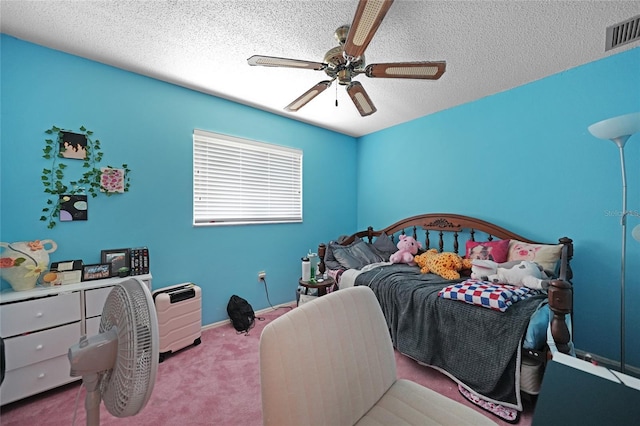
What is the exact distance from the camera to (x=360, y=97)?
6.04 ft

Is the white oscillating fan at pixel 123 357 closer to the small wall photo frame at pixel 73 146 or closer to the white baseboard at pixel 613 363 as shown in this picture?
the small wall photo frame at pixel 73 146

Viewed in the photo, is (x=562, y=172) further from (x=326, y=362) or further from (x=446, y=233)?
(x=326, y=362)

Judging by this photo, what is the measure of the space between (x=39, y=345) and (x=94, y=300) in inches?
13.1

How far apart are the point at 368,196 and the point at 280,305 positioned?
6.60 feet

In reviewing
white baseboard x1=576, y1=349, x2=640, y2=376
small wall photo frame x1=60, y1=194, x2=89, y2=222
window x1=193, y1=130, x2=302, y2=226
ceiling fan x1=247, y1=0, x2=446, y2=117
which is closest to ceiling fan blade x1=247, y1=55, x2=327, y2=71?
ceiling fan x1=247, y1=0, x2=446, y2=117

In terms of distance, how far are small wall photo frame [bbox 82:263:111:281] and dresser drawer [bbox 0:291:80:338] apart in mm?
225

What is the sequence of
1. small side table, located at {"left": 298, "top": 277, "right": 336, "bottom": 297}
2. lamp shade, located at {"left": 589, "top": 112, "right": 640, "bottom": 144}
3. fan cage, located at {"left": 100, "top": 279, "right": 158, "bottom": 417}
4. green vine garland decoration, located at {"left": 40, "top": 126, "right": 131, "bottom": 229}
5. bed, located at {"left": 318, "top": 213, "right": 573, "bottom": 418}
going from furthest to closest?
small side table, located at {"left": 298, "top": 277, "right": 336, "bottom": 297} → green vine garland decoration, located at {"left": 40, "top": 126, "right": 131, "bottom": 229} → lamp shade, located at {"left": 589, "top": 112, "right": 640, "bottom": 144} → bed, located at {"left": 318, "top": 213, "right": 573, "bottom": 418} → fan cage, located at {"left": 100, "top": 279, "right": 158, "bottom": 417}

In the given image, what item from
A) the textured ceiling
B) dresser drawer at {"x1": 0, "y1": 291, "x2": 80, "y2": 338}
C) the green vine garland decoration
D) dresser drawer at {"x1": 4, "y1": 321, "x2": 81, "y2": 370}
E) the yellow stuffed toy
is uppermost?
the textured ceiling

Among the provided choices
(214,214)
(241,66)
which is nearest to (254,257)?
(214,214)

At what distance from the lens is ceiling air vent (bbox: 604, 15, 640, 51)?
156 centimetres

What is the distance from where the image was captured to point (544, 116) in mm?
2254

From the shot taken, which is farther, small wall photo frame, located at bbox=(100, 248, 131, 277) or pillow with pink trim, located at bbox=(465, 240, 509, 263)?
pillow with pink trim, located at bbox=(465, 240, 509, 263)

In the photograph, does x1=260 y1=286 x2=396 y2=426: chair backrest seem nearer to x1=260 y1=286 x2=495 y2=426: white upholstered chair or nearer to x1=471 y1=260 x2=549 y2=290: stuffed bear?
x1=260 y1=286 x2=495 y2=426: white upholstered chair

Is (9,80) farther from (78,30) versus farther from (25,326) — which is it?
(25,326)
